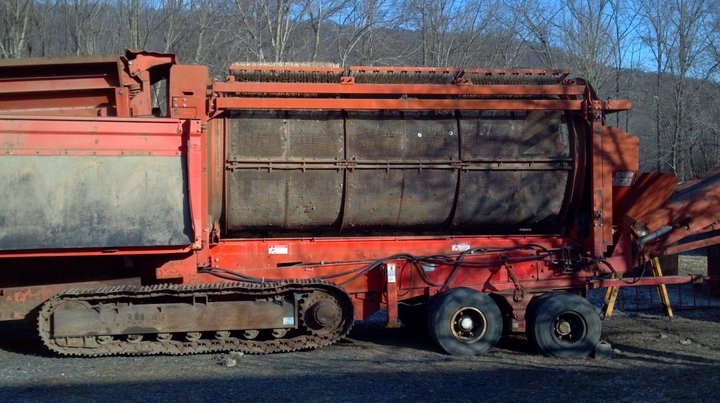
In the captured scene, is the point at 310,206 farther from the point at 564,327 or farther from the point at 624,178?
the point at 624,178

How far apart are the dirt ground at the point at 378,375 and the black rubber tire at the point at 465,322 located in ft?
0.54

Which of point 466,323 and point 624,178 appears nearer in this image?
point 466,323

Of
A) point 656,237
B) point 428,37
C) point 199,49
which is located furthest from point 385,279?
point 428,37

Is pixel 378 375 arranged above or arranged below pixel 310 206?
below

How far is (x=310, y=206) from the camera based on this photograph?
28.5 ft

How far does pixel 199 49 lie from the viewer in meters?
22.1

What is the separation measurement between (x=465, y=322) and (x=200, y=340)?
3.09 m

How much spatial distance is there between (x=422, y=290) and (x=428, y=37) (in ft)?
55.2

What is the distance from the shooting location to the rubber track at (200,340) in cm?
796

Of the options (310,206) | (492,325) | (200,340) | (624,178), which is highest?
(624,178)

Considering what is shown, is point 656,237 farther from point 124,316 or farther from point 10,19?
point 10,19

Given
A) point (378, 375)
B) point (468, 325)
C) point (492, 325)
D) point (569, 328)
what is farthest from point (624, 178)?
point (378, 375)

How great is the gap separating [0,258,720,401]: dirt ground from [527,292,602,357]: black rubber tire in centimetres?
15

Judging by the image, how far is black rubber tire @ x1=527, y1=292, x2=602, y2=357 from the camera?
8.51 metres
